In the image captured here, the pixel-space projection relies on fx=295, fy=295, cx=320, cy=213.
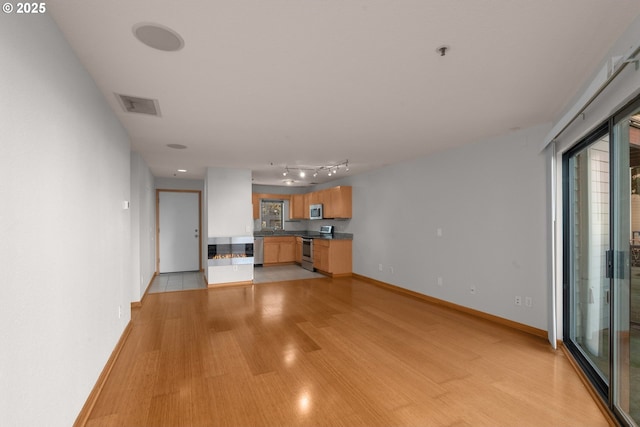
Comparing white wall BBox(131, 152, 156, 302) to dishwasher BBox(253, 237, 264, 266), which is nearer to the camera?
white wall BBox(131, 152, 156, 302)

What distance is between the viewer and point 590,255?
9.04 ft

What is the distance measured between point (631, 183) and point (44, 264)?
11.7 feet

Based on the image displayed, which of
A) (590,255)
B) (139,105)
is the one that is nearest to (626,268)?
(590,255)

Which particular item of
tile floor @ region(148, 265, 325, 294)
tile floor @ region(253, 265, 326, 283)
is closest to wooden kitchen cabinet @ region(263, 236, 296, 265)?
tile floor @ region(253, 265, 326, 283)

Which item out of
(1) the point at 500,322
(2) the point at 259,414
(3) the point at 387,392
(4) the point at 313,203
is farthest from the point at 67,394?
(4) the point at 313,203

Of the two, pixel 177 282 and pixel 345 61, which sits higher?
pixel 345 61

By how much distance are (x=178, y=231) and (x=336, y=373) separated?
633cm

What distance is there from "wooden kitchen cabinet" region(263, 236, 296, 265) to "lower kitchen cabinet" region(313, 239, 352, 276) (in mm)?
1935

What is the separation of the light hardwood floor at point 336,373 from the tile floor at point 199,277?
172 cm

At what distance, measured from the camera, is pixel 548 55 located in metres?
1.99

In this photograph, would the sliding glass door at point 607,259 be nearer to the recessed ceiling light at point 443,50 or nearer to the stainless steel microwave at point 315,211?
the recessed ceiling light at point 443,50

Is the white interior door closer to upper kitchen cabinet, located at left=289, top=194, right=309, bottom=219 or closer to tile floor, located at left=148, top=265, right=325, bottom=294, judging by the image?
tile floor, located at left=148, top=265, right=325, bottom=294

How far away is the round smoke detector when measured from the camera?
166 cm

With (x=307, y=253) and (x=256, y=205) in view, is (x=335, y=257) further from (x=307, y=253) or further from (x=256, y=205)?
(x=256, y=205)
